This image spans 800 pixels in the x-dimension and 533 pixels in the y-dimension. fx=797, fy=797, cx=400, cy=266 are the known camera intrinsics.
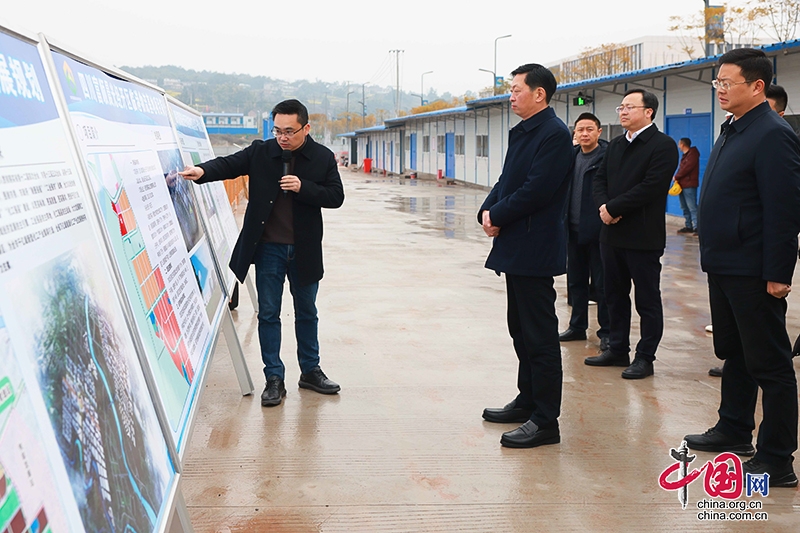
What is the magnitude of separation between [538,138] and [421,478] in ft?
6.42

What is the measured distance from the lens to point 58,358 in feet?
6.12

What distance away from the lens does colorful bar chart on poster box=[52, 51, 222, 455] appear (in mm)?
2770

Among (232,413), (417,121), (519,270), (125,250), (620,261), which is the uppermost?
(125,250)

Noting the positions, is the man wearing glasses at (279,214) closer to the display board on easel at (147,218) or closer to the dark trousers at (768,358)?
the display board on easel at (147,218)

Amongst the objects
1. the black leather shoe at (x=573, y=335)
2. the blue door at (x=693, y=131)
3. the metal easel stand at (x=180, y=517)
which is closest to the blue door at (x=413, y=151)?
the blue door at (x=693, y=131)

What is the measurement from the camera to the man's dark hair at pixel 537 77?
4477 millimetres

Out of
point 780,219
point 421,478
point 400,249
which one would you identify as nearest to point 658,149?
point 780,219

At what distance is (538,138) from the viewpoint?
14.6 feet

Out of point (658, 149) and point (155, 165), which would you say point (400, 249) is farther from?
point (155, 165)

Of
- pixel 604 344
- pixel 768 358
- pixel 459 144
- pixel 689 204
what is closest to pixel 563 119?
pixel 689 204

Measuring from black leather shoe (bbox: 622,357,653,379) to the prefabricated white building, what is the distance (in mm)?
9436

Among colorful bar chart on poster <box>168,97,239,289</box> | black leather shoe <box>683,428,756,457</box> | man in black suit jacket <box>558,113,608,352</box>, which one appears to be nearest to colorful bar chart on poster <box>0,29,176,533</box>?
colorful bar chart on poster <box>168,97,239,289</box>

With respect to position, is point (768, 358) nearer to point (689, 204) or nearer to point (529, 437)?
point (529, 437)

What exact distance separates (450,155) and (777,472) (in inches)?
1473
